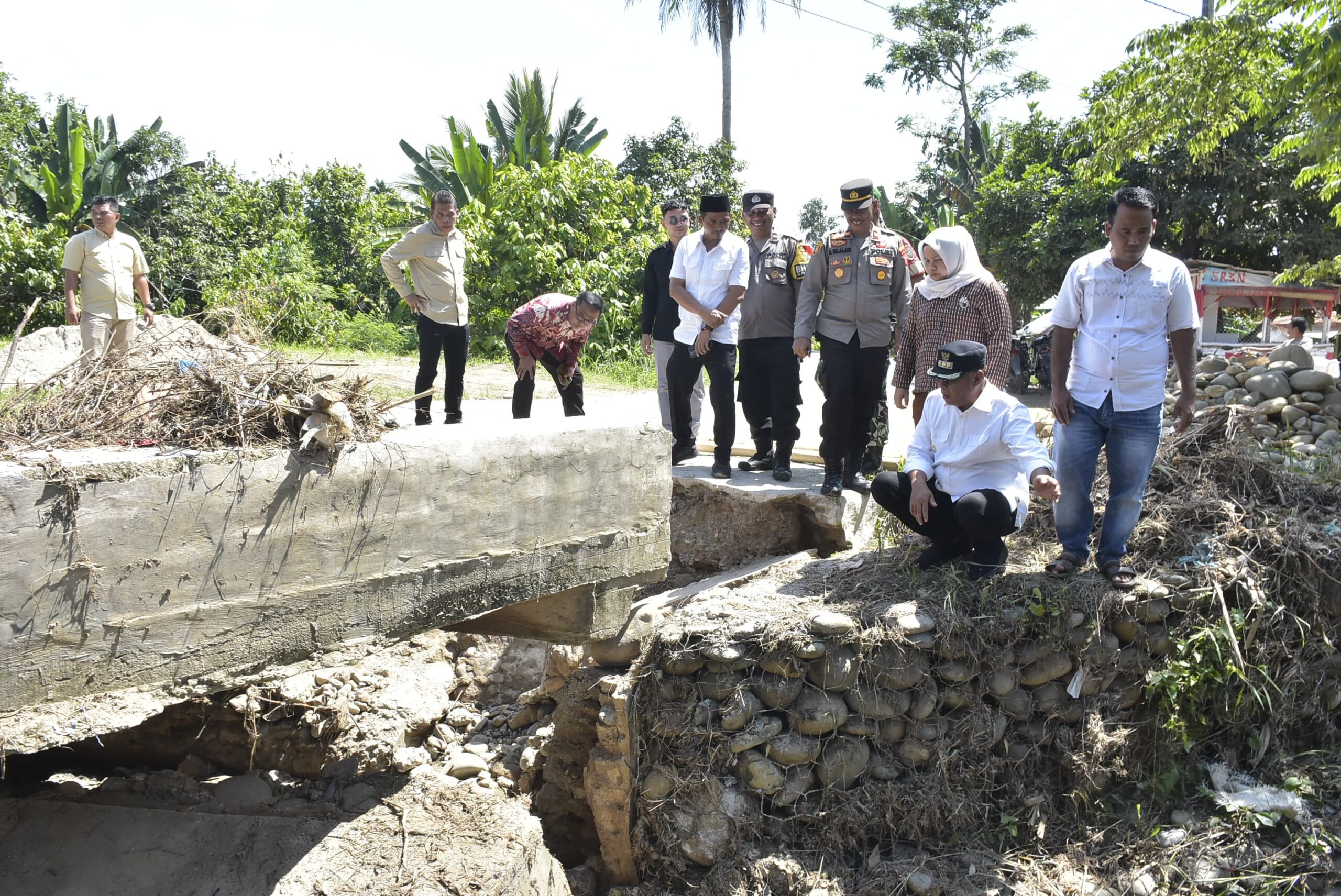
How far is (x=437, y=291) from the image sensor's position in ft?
18.5

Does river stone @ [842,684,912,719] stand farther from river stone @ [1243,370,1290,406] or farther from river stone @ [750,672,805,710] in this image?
river stone @ [1243,370,1290,406]

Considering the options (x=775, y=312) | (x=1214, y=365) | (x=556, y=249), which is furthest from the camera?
(x=556, y=249)

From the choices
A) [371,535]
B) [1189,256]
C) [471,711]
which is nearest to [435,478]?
[371,535]

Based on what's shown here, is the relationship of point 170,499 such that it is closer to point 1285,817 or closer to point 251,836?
Result: point 251,836

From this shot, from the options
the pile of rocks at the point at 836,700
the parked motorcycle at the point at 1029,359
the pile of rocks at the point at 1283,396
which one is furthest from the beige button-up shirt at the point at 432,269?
the parked motorcycle at the point at 1029,359

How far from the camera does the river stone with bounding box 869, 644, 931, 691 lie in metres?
3.94

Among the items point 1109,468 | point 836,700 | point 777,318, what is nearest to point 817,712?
point 836,700

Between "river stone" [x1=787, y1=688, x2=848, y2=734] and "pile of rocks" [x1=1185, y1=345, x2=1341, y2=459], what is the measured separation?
404cm

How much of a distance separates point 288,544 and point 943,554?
2.75 metres

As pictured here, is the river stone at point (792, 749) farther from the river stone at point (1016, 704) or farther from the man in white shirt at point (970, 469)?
the man in white shirt at point (970, 469)

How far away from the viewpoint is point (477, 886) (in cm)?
343

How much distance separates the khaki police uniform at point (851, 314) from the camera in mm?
4809

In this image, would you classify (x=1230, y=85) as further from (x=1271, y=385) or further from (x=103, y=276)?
(x=103, y=276)

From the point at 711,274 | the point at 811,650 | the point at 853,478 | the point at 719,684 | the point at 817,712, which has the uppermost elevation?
the point at 711,274
